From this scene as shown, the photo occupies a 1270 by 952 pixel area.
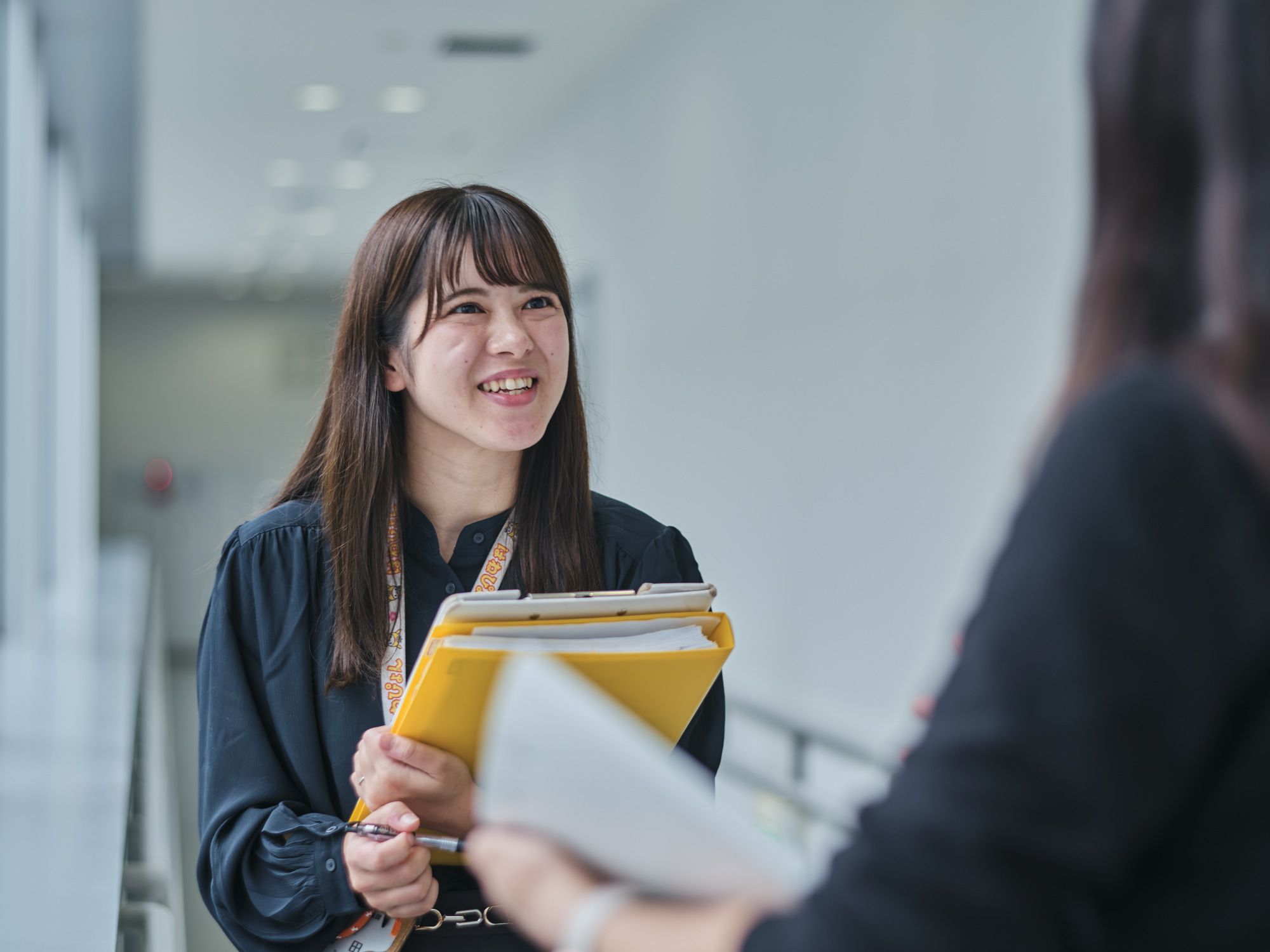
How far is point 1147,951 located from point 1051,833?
0.33ft

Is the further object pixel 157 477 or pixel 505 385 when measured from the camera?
pixel 157 477

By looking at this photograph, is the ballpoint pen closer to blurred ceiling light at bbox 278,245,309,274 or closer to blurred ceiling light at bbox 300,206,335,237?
blurred ceiling light at bbox 300,206,335,237

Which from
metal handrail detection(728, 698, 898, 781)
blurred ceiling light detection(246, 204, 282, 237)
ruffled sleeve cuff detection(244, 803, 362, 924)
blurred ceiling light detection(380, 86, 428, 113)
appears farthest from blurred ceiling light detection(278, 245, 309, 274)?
ruffled sleeve cuff detection(244, 803, 362, 924)

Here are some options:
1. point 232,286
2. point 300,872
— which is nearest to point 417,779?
point 300,872

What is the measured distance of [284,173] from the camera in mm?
10359

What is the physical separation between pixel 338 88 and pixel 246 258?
6.72 m

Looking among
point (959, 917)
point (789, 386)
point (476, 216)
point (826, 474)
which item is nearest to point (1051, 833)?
point (959, 917)

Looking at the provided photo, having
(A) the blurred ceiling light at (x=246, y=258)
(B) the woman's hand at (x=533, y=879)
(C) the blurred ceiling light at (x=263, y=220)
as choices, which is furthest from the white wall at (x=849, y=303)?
(A) the blurred ceiling light at (x=246, y=258)

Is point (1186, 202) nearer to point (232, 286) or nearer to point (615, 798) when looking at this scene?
point (615, 798)

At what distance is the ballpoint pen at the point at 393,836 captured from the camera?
137cm

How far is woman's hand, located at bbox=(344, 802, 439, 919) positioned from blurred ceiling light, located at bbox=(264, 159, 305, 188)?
9.34m

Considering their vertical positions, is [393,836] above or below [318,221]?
below

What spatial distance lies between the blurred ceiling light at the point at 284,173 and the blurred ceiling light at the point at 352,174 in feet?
0.95

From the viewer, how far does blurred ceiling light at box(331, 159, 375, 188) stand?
10.1 meters
